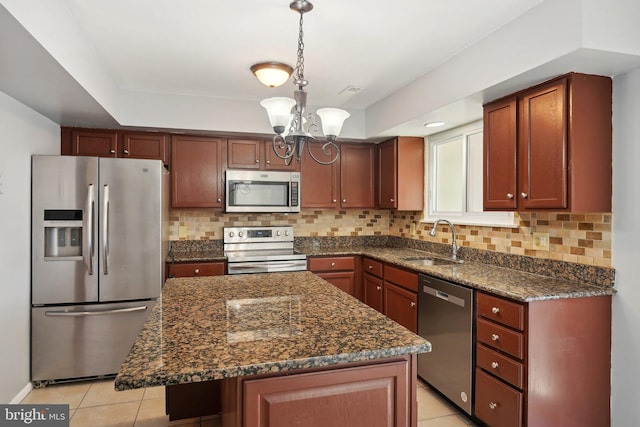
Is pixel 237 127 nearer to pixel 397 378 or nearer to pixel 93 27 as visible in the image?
pixel 93 27

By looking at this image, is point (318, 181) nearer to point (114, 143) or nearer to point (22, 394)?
point (114, 143)

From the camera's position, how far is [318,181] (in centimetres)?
427

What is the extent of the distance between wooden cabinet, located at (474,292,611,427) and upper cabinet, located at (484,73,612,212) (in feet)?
1.89

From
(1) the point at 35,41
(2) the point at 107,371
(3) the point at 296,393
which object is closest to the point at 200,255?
(2) the point at 107,371

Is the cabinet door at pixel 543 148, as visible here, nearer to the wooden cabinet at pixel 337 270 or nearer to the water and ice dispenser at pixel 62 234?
the wooden cabinet at pixel 337 270

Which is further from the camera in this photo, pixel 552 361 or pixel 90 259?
pixel 90 259

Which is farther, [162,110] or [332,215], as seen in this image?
[332,215]

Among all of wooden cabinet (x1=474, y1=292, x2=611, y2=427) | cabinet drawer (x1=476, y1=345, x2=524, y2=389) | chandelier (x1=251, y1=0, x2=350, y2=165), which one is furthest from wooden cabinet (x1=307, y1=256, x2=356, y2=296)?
chandelier (x1=251, y1=0, x2=350, y2=165)

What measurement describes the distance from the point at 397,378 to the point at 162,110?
3.18 metres

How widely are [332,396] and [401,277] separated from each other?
2137 millimetres

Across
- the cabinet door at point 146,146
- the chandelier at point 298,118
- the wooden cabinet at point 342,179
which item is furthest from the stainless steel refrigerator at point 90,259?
the chandelier at point 298,118

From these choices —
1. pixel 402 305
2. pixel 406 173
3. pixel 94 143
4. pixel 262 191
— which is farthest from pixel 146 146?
pixel 402 305

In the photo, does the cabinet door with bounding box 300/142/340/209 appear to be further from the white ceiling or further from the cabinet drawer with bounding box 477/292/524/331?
the cabinet drawer with bounding box 477/292/524/331

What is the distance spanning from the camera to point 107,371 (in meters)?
3.13
